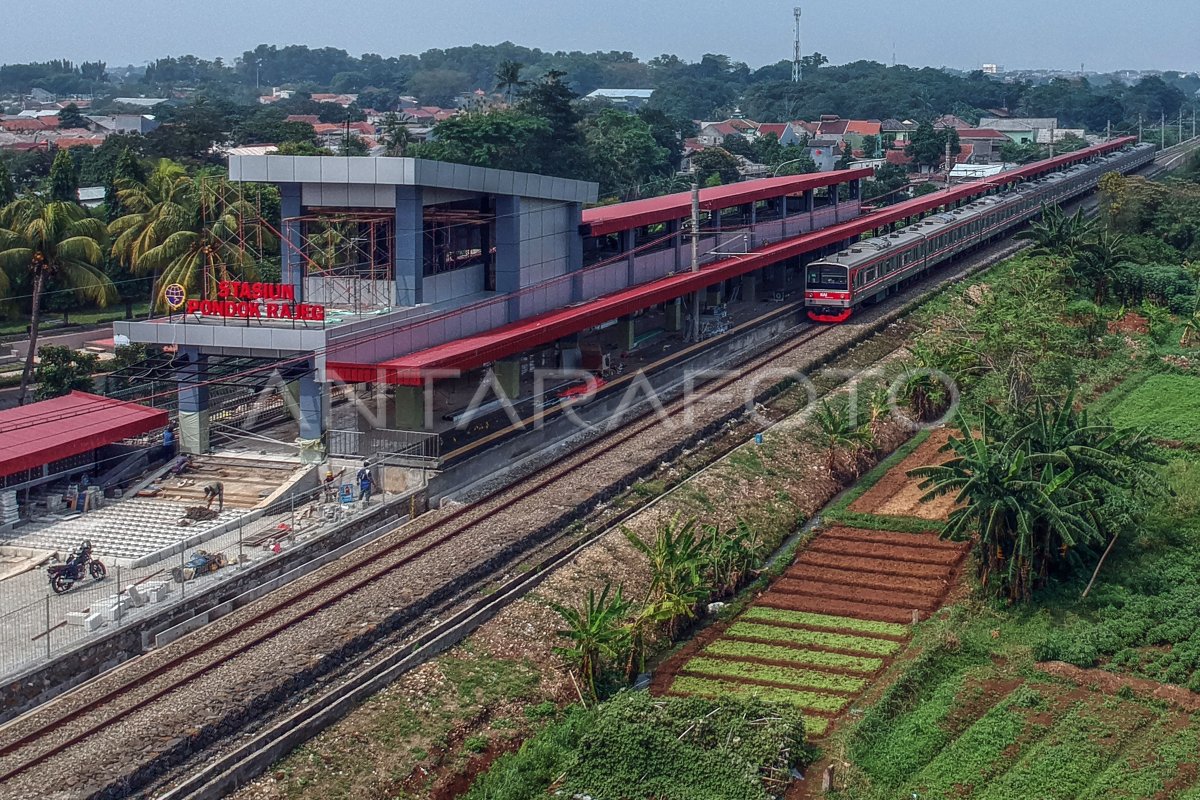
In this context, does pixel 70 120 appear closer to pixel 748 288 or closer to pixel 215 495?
pixel 748 288

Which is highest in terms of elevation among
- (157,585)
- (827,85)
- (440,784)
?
(827,85)

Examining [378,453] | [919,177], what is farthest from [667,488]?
[919,177]

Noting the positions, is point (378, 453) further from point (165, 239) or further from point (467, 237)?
point (165, 239)

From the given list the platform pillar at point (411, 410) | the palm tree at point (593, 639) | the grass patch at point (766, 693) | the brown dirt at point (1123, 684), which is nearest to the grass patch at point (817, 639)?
the grass patch at point (766, 693)

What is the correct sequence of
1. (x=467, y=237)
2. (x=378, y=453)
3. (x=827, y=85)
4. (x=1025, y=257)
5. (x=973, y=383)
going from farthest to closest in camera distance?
(x=827, y=85) → (x=1025, y=257) → (x=973, y=383) → (x=467, y=237) → (x=378, y=453)

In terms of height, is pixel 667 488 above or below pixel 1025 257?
below

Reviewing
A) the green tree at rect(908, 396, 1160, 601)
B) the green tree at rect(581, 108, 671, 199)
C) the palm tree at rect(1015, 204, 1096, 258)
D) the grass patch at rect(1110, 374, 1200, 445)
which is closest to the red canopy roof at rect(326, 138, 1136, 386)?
the palm tree at rect(1015, 204, 1096, 258)
